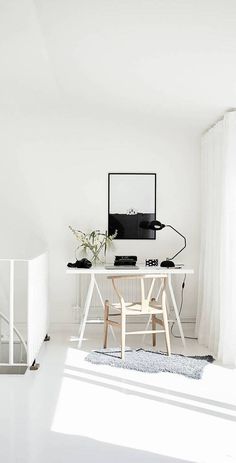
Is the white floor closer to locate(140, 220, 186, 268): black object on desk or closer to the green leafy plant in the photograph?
locate(140, 220, 186, 268): black object on desk

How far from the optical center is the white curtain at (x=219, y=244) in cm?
532

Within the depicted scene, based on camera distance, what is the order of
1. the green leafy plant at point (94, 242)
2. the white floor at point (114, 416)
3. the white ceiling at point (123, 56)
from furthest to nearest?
the green leafy plant at point (94, 242), the white ceiling at point (123, 56), the white floor at point (114, 416)

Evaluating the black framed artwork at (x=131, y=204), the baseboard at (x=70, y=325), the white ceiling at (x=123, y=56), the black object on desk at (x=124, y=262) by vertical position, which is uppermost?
the white ceiling at (x=123, y=56)

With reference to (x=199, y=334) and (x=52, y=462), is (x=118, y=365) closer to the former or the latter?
(x=199, y=334)

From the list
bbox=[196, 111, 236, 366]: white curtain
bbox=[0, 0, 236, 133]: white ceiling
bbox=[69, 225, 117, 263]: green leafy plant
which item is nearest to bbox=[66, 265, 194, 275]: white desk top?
bbox=[196, 111, 236, 366]: white curtain

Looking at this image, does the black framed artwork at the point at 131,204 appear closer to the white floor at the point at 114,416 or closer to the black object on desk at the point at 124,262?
the black object on desk at the point at 124,262

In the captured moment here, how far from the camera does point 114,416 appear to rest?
381 cm

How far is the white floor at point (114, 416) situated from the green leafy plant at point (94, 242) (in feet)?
5.17

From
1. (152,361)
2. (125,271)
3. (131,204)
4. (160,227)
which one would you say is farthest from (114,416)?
(131,204)

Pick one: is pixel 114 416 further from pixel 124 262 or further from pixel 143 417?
pixel 124 262

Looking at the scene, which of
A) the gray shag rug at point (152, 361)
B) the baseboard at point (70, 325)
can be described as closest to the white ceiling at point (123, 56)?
the baseboard at point (70, 325)

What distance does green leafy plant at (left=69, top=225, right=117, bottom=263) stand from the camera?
21.5 feet

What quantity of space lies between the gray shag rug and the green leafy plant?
124 centimetres

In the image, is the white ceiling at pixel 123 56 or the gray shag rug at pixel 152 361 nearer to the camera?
the white ceiling at pixel 123 56
